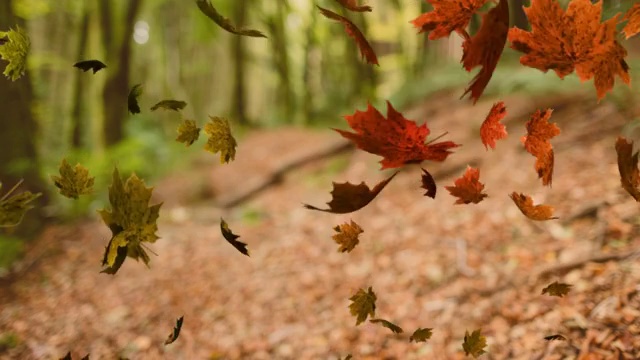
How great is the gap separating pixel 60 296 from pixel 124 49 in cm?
457

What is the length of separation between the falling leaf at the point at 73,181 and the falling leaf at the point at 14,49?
0.21 metres

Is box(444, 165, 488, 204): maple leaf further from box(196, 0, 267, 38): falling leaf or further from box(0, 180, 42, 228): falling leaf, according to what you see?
box(0, 180, 42, 228): falling leaf

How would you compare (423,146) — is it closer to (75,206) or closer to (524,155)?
(524,155)

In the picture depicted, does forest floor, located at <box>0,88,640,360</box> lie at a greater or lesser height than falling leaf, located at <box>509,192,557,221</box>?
lesser

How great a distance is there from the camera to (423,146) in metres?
0.92

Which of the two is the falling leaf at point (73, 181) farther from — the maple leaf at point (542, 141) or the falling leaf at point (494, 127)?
the maple leaf at point (542, 141)

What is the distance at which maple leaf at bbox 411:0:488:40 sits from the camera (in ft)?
2.90

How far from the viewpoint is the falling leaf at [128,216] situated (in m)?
0.89

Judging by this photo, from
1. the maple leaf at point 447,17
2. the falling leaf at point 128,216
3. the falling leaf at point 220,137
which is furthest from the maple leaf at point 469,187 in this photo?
the falling leaf at point 128,216

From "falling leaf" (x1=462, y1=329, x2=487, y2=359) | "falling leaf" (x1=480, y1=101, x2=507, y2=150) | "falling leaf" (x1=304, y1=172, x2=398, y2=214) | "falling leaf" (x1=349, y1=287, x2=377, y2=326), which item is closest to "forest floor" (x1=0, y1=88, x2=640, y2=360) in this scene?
"falling leaf" (x1=349, y1=287, x2=377, y2=326)

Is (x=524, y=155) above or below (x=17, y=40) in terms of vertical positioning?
below

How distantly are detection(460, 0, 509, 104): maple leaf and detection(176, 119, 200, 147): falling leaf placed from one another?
0.59 metres

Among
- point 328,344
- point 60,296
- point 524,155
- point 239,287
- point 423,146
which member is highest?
point 423,146

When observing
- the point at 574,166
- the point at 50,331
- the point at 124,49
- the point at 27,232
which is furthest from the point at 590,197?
the point at 124,49
